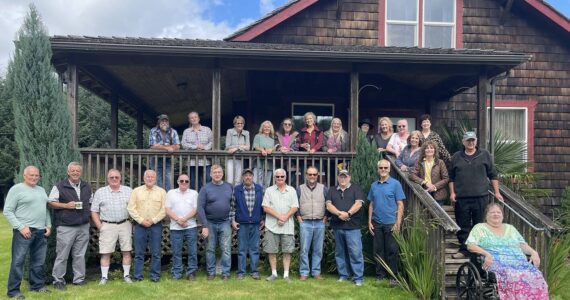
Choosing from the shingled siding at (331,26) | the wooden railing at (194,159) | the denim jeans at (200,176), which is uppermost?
the shingled siding at (331,26)

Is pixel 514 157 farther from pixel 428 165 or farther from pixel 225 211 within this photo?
pixel 225 211

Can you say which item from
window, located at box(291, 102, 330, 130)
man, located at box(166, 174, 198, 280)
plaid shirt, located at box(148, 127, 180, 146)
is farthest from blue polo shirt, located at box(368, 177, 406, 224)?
window, located at box(291, 102, 330, 130)

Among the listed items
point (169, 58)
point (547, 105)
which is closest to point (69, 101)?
point (169, 58)

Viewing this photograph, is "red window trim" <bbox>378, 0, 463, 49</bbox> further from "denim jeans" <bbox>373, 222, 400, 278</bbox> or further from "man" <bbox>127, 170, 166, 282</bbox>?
"man" <bbox>127, 170, 166, 282</bbox>

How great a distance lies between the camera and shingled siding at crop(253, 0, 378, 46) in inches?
421

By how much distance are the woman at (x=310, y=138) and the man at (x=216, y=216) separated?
5.06 ft

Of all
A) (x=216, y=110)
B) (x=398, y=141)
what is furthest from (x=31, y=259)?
(x=398, y=141)

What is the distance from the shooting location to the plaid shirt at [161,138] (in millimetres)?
7359

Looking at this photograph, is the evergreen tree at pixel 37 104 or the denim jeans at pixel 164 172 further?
the denim jeans at pixel 164 172

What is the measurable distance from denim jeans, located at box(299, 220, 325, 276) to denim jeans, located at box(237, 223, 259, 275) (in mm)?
621

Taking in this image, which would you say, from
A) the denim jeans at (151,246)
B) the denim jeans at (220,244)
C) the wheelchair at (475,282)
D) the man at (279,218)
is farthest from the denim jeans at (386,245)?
A: the denim jeans at (151,246)

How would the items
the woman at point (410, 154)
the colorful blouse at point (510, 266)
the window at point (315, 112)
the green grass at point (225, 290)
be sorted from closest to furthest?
1. the colorful blouse at point (510, 266)
2. the green grass at point (225, 290)
3. the woman at point (410, 154)
4. the window at point (315, 112)

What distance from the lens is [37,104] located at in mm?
6137

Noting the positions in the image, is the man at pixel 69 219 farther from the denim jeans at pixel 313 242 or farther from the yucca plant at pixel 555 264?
the yucca plant at pixel 555 264
